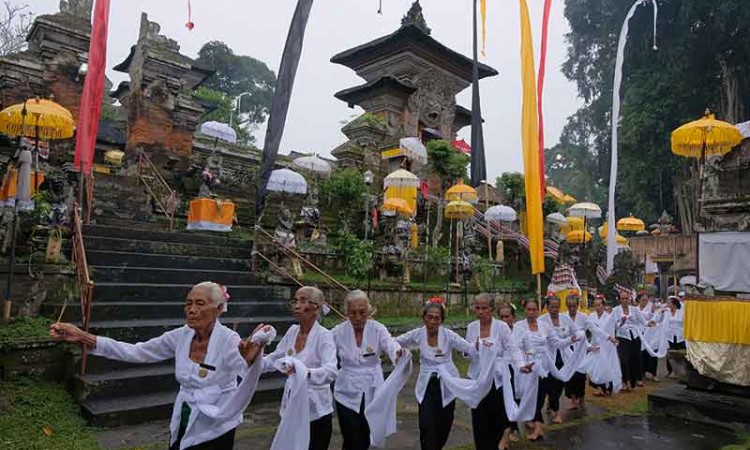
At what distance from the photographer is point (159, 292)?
27.4ft

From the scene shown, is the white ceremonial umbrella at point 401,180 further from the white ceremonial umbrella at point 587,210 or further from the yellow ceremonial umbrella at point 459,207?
the white ceremonial umbrella at point 587,210

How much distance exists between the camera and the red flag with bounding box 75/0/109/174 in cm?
779

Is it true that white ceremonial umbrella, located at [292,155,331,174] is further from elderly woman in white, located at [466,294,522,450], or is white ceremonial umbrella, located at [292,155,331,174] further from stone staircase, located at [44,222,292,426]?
elderly woman in white, located at [466,294,522,450]

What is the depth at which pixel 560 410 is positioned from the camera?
7.91 meters

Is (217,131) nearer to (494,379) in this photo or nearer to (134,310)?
(134,310)

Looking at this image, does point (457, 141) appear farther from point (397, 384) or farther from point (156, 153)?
point (397, 384)

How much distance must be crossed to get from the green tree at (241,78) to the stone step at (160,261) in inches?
1661

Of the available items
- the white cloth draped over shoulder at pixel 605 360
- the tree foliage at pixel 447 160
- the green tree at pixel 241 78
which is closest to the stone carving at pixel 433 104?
the tree foliage at pixel 447 160

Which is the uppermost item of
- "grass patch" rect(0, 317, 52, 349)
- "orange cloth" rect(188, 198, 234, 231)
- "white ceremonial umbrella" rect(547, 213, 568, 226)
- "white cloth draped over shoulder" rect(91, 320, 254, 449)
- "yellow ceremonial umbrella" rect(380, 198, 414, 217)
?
"white ceremonial umbrella" rect(547, 213, 568, 226)

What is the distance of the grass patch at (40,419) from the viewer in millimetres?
4891

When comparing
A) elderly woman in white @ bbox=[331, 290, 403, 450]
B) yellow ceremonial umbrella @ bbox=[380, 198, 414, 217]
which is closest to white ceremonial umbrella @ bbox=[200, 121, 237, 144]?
yellow ceremonial umbrella @ bbox=[380, 198, 414, 217]

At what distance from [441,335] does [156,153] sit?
13.7 metres

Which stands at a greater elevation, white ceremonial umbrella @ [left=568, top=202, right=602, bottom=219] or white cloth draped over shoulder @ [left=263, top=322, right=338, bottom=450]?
white ceremonial umbrella @ [left=568, top=202, right=602, bottom=219]

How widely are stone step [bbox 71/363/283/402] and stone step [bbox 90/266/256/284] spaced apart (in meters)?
2.21
